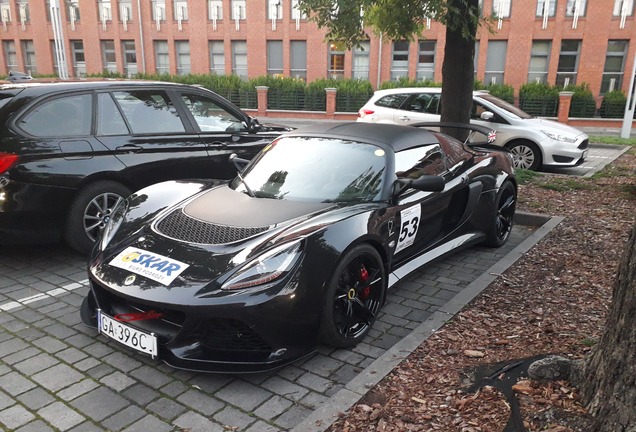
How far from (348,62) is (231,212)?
96.7ft

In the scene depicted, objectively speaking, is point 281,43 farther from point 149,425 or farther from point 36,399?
point 149,425

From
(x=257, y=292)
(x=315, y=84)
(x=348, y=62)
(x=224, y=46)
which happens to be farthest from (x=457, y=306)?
(x=224, y=46)

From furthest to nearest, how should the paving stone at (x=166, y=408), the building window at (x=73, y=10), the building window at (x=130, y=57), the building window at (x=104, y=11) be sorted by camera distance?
the building window at (x=73, y=10), the building window at (x=130, y=57), the building window at (x=104, y=11), the paving stone at (x=166, y=408)

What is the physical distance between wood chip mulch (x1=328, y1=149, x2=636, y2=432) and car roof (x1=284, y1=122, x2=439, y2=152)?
1469mm

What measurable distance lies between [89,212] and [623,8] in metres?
30.2

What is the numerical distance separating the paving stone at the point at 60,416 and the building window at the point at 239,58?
33.0 metres

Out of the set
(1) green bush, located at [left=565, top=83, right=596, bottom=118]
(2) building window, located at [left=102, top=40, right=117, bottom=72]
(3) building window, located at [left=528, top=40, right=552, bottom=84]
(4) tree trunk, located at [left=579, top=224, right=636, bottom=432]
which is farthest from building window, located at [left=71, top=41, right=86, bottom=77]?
(4) tree trunk, located at [left=579, top=224, right=636, bottom=432]

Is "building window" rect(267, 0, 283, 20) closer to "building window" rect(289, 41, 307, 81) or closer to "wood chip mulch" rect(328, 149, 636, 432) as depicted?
"building window" rect(289, 41, 307, 81)

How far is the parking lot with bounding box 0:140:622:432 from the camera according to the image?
9.39ft

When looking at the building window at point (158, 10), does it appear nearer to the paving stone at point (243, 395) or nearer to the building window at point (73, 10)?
the building window at point (73, 10)

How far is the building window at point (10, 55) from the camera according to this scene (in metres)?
39.3

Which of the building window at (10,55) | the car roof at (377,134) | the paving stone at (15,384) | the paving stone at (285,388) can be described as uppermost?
the building window at (10,55)

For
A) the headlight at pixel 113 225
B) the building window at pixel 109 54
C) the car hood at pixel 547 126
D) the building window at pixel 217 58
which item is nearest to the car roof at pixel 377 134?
the headlight at pixel 113 225

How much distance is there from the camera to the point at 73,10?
3678cm
